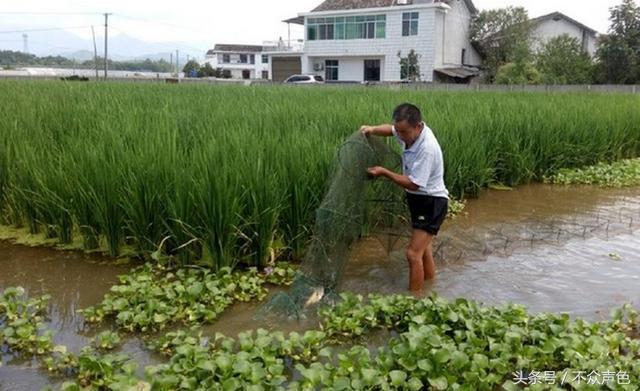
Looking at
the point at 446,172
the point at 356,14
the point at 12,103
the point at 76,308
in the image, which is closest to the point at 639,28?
the point at 356,14

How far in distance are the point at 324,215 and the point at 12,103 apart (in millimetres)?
6180

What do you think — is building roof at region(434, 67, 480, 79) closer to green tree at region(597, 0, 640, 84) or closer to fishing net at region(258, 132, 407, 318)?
green tree at region(597, 0, 640, 84)

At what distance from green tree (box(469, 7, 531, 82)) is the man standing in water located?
27.7 m

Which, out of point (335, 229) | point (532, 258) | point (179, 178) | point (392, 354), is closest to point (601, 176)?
point (532, 258)

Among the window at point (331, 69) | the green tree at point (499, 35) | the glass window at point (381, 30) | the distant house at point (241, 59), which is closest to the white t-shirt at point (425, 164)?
the green tree at point (499, 35)

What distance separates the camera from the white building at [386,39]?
31.8 m

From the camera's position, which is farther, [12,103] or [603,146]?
[603,146]

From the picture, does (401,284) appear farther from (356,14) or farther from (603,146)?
(356,14)

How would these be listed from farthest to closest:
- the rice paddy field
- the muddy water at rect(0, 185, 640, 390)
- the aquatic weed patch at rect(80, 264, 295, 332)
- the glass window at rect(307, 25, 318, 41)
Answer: the glass window at rect(307, 25, 318, 41) → the muddy water at rect(0, 185, 640, 390) → the aquatic weed patch at rect(80, 264, 295, 332) → the rice paddy field

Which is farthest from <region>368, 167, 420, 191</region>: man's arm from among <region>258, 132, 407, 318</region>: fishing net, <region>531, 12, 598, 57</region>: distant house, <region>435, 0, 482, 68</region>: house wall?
<region>531, 12, 598, 57</region>: distant house

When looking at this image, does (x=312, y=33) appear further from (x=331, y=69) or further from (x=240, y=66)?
(x=240, y=66)

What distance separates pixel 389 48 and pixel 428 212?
3121 cm

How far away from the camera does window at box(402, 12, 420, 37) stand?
104 feet

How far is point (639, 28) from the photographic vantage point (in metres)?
24.8
